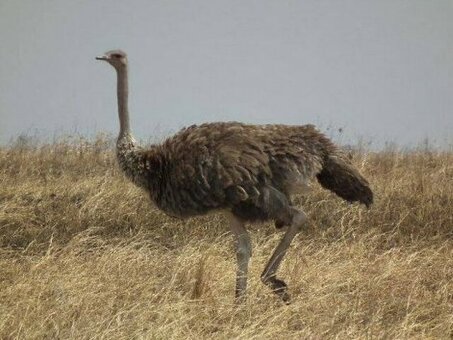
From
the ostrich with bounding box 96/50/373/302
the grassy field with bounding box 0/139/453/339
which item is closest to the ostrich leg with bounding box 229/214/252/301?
the ostrich with bounding box 96/50/373/302

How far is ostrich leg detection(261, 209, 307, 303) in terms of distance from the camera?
5.21 meters

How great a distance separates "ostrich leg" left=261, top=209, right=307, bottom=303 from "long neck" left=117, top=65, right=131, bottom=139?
150 cm

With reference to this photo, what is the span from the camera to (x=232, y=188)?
17.4ft

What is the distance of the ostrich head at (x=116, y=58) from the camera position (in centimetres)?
648

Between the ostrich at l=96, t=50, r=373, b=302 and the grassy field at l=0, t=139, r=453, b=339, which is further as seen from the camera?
the ostrich at l=96, t=50, r=373, b=302

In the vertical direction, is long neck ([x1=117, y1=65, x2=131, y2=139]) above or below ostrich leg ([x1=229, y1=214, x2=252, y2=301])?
above

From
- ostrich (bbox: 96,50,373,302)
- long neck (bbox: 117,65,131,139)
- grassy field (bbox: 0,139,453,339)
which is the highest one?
long neck (bbox: 117,65,131,139)

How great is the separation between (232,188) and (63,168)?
17.3ft

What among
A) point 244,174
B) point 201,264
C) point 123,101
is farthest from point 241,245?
point 123,101

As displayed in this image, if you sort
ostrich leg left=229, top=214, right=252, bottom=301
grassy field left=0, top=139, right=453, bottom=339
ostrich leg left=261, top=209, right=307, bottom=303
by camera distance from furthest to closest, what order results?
ostrich leg left=229, top=214, right=252, bottom=301, ostrich leg left=261, top=209, right=307, bottom=303, grassy field left=0, top=139, right=453, bottom=339

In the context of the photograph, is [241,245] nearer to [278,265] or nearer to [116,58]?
[278,265]

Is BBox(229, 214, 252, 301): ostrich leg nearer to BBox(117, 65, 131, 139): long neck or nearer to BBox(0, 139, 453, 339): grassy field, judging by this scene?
BBox(0, 139, 453, 339): grassy field

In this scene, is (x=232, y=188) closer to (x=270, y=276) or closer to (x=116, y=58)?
(x=270, y=276)

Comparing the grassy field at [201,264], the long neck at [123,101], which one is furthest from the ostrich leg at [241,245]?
the long neck at [123,101]
